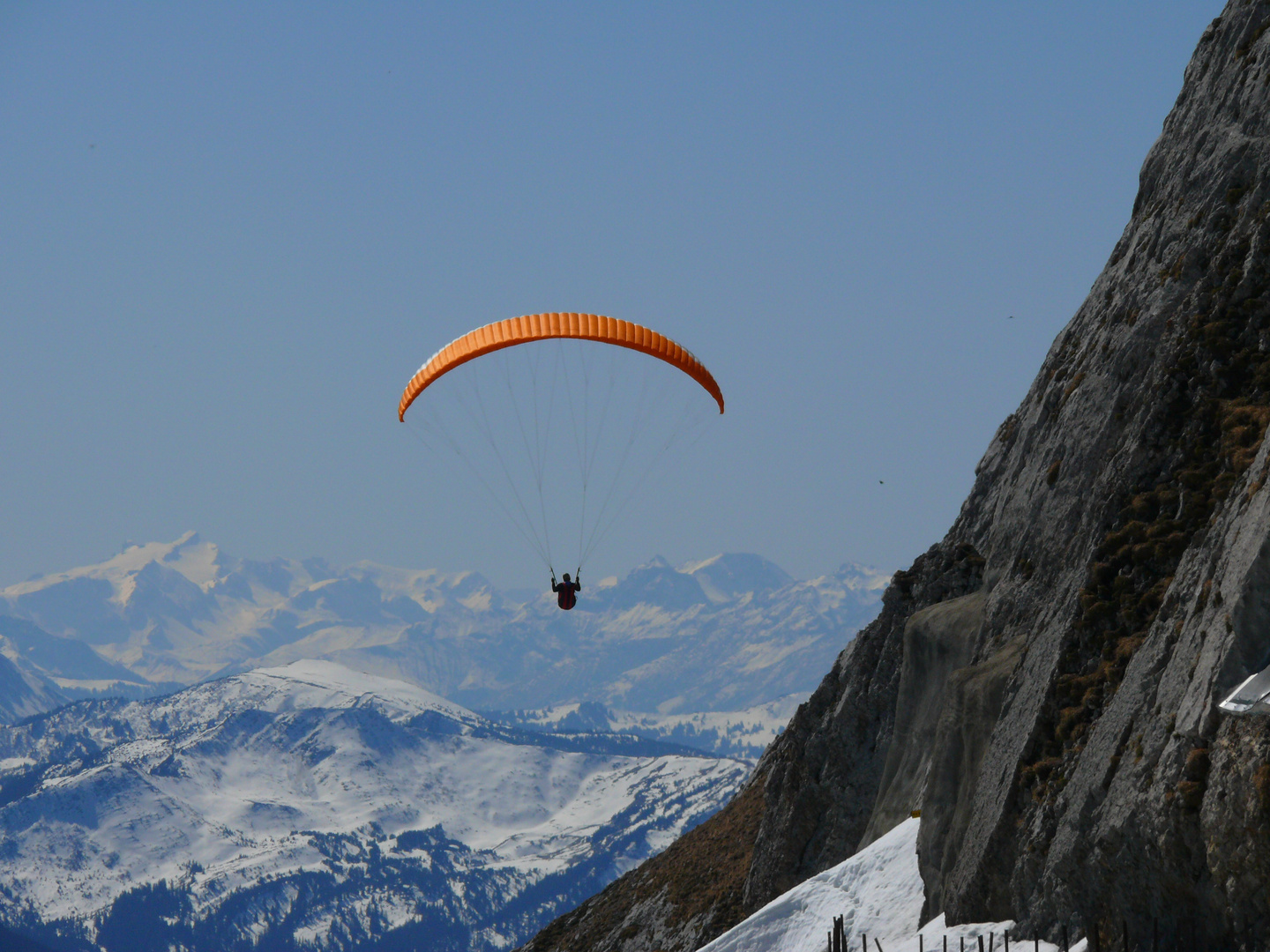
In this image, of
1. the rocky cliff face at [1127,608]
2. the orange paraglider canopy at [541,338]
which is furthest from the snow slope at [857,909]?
the orange paraglider canopy at [541,338]

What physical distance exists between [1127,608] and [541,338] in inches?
847

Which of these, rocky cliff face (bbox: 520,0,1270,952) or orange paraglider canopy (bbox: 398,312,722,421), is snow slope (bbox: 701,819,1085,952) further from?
orange paraglider canopy (bbox: 398,312,722,421)

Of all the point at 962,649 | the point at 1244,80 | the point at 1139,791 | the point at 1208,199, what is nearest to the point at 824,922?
the point at 962,649

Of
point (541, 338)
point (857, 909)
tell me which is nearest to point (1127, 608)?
point (857, 909)

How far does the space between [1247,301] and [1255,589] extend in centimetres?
1051

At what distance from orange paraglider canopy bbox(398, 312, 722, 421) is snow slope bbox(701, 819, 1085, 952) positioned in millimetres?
18115

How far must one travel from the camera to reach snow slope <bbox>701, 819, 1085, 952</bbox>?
3438cm

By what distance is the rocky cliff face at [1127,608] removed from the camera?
21.9 meters

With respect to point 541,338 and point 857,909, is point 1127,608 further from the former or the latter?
point 541,338

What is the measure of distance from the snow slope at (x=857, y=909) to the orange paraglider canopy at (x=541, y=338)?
713 inches

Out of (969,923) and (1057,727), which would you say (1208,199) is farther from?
(969,923)

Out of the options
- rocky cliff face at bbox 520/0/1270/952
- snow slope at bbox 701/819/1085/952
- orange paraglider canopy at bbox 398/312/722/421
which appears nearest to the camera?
rocky cliff face at bbox 520/0/1270/952

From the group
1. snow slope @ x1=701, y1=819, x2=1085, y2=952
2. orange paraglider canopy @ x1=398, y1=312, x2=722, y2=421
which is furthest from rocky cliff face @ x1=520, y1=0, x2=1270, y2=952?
orange paraglider canopy @ x1=398, y1=312, x2=722, y2=421

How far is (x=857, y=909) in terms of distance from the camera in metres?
36.8
